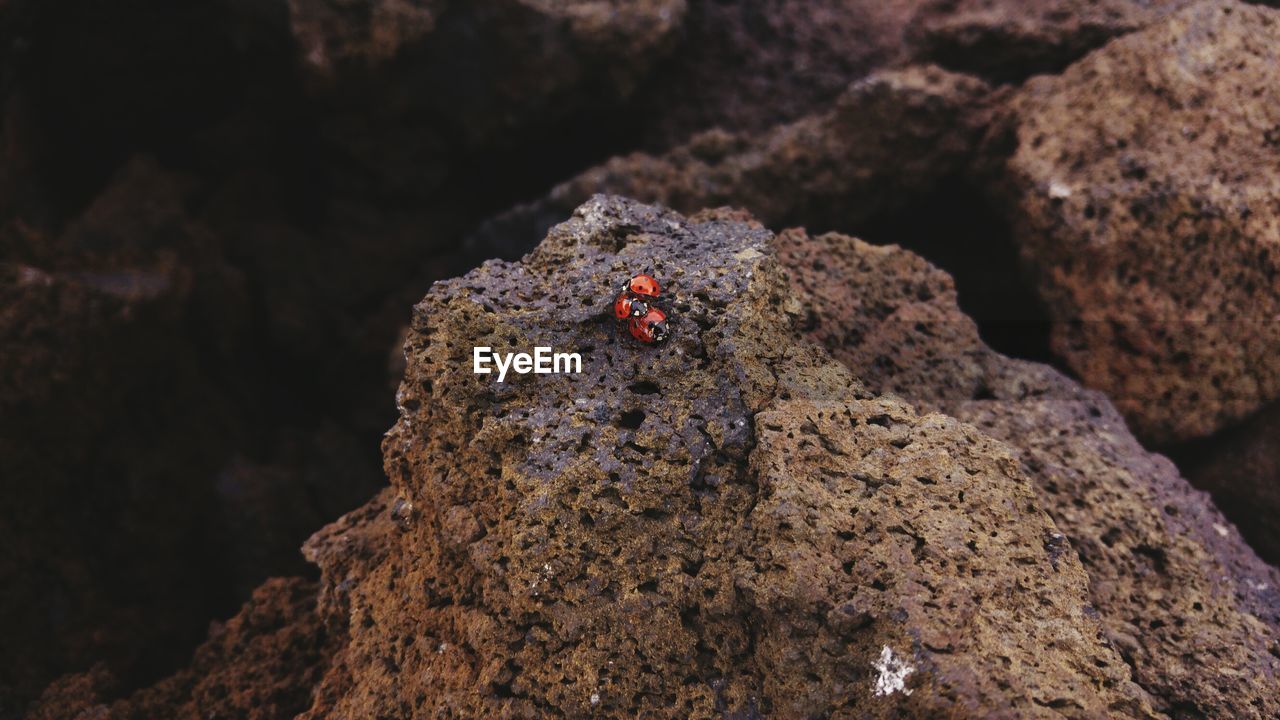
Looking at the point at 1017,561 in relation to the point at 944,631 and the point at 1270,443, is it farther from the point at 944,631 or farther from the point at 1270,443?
the point at 1270,443

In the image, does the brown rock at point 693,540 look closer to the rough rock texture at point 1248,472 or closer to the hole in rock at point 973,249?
the hole in rock at point 973,249

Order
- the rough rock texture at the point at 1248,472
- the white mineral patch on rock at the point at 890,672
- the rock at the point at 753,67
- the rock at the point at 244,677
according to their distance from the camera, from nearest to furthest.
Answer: the white mineral patch on rock at the point at 890,672
the rock at the point at 244,677
the rough rock texture at the point at 1248,472
the rock at the point at 753,67

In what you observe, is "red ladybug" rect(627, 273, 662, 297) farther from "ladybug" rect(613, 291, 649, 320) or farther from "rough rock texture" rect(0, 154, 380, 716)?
"rough rock texture" rect(0, 154, 380, 716)

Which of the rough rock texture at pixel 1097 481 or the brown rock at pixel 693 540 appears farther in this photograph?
the rough rock texture at pixel 1097 481

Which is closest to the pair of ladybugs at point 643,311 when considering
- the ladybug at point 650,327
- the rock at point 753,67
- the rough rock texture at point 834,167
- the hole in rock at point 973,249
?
the ladybug at point 650,327

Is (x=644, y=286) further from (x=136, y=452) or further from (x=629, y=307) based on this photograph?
(x=136, y=452)

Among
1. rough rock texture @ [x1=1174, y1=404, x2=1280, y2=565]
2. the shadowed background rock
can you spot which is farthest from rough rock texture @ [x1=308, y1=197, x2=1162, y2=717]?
rough rock texture @ [x1=1174, y1=404, x2=1280, y2=565]
